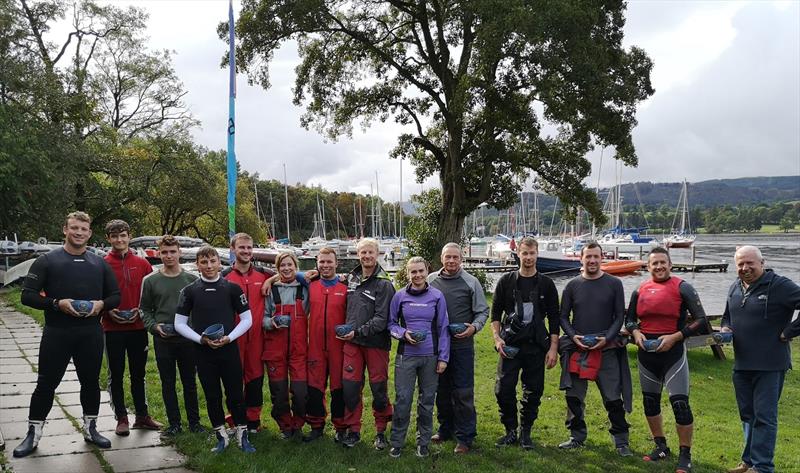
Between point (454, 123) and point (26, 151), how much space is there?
14.4 meters

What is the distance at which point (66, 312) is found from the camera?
5285 mm

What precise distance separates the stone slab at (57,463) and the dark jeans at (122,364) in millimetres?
820

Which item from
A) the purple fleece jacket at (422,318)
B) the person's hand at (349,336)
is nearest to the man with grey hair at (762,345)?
the purple fleece jacket at (422,318)

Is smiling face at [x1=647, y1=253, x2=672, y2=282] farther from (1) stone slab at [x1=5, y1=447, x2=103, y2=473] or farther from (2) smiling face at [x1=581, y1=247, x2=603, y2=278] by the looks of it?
(1) stone slab at [x1=5, y1=447, x2=103, y2=473]

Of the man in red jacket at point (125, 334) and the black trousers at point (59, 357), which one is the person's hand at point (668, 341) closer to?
the man in red jacket at point (125, 334)

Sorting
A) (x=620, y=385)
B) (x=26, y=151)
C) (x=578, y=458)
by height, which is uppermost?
(x=26, y=151)

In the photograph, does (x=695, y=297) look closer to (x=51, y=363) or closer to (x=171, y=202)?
(x=51, y=363)

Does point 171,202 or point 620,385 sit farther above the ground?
point 171,202

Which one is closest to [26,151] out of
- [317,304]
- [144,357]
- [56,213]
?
[56,213]

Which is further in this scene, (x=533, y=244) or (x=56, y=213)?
(x=56, y=213)

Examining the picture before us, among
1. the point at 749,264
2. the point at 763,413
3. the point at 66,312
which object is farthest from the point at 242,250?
the point at 763,413

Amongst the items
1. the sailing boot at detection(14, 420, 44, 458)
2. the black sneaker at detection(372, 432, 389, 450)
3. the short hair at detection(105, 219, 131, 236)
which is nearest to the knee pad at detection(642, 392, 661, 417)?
the black sneaker at detection(372, 432, 389, 450)

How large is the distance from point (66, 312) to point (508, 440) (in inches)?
168

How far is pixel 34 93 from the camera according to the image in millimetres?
24938
